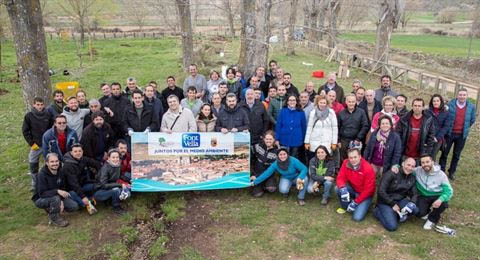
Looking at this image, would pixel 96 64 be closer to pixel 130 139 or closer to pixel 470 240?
pixel 130 139

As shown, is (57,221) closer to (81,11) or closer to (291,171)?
(291,171)

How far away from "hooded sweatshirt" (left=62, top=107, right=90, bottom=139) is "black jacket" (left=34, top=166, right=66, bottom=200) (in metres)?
1.22

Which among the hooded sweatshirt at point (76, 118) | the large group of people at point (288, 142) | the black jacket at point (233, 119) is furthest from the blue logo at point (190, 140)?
the hooded sweatshirt at point (76, 118)

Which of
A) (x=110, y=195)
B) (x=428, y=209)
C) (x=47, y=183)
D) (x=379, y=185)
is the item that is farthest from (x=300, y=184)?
(x=47, y=183)

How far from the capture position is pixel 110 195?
23.1ft

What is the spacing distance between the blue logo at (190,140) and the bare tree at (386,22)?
18180mm

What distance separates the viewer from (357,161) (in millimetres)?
6738

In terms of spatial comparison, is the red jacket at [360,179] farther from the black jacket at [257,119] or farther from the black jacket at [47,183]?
the black jacket at [47,183]

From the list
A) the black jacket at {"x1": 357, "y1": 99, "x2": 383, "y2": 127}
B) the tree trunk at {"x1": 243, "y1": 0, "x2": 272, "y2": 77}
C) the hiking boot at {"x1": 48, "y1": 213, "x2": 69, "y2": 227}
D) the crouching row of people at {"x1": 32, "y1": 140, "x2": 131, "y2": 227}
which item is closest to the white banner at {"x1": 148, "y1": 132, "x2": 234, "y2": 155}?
the crouching row of people at {"x1": 32, "y1": 140, "x2": 131, "y2": 227}

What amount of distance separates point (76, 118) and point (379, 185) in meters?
5.94

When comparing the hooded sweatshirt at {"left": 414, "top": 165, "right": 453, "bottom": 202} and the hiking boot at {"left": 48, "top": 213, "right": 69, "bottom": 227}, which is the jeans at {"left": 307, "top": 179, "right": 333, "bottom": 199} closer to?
the hooded sweatshirt at {"left": 414, "top": 165, "right": 453, "bottom": 202}

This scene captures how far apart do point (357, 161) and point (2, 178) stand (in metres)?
7.66

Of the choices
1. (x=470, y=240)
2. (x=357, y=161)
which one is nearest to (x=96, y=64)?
(x=357, y=161)

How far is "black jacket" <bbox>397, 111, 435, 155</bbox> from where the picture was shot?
733cm
